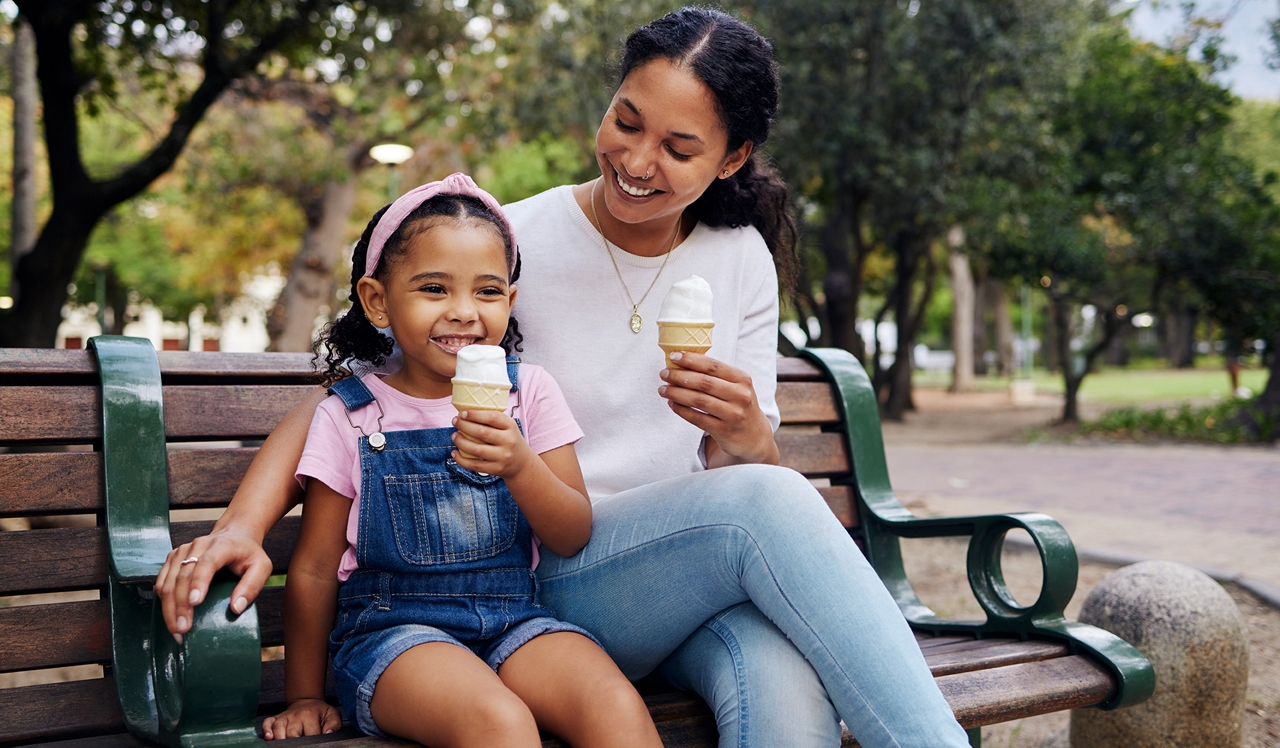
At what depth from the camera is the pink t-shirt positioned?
2.00m

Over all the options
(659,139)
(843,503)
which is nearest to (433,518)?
(659,139)

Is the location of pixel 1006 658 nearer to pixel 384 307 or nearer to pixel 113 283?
pixel 384 307

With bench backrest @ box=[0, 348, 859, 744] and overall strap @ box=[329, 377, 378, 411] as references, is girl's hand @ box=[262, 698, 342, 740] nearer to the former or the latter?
bench backrest @ box=[0, 348, 859, 744]

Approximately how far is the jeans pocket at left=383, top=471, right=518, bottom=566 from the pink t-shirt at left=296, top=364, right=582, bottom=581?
0.09 meters

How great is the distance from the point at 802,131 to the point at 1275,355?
6412 mm

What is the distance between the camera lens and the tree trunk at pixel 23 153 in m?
7.77

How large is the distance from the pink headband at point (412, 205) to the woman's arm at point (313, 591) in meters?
0.47

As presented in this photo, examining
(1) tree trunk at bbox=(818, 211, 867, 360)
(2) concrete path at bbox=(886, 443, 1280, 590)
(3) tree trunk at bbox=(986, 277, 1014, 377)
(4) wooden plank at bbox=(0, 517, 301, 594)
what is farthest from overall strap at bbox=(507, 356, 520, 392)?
(3) tree trunk at bbox=(986, 277, 1014, 377)

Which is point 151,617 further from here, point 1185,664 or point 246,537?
point 1185,664

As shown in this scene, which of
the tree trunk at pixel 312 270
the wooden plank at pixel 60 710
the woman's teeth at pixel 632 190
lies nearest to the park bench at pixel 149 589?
the wooden plank at pixel 60 710

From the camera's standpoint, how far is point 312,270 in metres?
15.1

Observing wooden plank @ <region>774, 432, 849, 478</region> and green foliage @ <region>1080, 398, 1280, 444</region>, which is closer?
wooden plank @ <region>774, 432, 849, 478</region>

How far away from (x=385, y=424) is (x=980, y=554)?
1.51 meters

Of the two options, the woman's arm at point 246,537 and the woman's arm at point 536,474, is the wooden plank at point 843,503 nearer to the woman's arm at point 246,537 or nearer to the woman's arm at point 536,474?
the woman's arm at point 536,474
